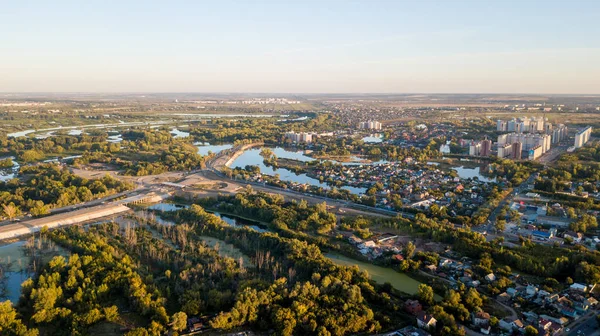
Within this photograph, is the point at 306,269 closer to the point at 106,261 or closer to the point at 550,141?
the point at 106,261

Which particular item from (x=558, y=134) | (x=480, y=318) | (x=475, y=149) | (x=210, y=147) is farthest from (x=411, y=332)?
(x=558, y=134)

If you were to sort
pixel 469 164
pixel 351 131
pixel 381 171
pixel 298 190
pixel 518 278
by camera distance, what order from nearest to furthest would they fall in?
pixel 518 278, pixel 298 190, pixel 381 171, pixel 469 164, pixel 351 131

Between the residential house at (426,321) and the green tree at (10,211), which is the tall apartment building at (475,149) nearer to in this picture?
the residential house at (426,321)

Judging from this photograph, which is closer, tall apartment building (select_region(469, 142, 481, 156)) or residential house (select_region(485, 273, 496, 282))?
residential house (select_region(485, 273, 496, 282))

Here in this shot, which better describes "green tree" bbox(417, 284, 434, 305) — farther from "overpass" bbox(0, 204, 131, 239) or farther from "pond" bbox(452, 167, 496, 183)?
"pond" bbox(452, 167, 496, 183)

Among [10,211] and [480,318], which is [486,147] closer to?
[480,318]

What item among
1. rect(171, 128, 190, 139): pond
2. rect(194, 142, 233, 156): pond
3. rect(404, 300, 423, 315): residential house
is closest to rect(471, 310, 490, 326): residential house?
rect(404, 300, 423, 315): residential house

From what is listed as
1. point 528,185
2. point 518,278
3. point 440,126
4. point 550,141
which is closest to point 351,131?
point 440,126
